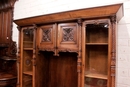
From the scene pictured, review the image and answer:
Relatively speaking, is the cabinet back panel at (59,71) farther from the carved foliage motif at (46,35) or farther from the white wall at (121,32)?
the white wall at (121,32)

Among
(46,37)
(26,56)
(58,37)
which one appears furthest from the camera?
(26,56)

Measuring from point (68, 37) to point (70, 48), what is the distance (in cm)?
15

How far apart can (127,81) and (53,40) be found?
3.53 ft

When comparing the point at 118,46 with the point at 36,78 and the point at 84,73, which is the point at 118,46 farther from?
the point at 36,78

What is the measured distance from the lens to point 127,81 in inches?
63.0

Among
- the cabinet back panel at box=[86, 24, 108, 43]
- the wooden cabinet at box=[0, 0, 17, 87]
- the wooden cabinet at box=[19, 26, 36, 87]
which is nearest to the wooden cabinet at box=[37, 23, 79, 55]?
the cabinet back panel at box=[86, 24, 108, 43]

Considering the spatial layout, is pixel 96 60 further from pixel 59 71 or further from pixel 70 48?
pixel 59 71

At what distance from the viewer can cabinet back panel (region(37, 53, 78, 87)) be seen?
1969 millimetres

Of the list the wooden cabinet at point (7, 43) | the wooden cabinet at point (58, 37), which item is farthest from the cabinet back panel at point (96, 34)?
the wooden cabinet at point (7, 43)

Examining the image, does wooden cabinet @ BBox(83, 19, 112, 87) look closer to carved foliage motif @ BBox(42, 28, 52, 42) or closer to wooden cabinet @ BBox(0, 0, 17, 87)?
carved foliage motif @ BBox(42, 28, 52, 42)

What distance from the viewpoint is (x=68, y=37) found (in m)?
1.69

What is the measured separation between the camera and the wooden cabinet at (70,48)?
1.41 metres

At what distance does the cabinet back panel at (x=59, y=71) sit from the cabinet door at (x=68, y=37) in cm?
33

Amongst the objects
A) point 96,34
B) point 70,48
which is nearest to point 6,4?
point 70,48
